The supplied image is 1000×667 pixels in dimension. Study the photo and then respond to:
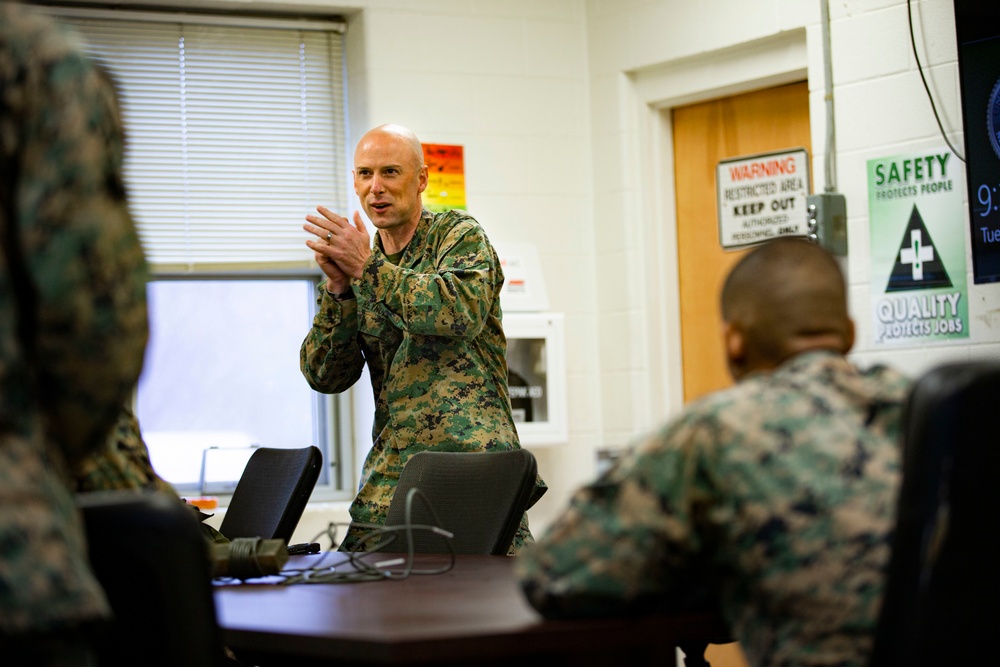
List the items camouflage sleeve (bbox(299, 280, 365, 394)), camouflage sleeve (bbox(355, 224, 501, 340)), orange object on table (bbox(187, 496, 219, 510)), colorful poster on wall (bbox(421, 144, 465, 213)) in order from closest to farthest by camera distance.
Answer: camouflage sleeve (bbox(355, 224, 501, 340)), camouflage sleeve (bbox(299, 280, 365, 394)), orange object on table (bbox(187, 496, 219, 510)), colorful poster on wall (bbox(421, 144, 465, 213))

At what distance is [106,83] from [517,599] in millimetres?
823

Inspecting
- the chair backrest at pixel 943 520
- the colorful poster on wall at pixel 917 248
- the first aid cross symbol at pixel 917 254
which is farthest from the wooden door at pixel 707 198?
the chair backrest at pixel 943 520

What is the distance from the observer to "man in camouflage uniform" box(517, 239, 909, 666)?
1.33 m

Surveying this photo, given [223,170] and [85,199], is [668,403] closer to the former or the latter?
[223,170]

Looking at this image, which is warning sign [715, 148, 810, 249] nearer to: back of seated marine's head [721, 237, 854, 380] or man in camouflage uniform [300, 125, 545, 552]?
man in camouflage uniform [300, 125, 545, 552]

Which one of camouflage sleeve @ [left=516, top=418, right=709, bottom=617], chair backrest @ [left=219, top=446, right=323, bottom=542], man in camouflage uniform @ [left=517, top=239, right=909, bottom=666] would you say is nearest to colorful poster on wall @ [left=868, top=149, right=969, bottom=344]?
chair backrest @ [left=219, top=446, right=323, bottom=542]

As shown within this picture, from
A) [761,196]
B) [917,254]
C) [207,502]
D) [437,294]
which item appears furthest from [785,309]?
[207,502]

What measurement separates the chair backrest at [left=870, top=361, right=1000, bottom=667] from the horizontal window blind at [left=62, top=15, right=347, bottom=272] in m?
3.69

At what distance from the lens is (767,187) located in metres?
4.52

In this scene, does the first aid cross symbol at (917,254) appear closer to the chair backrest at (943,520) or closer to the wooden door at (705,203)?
the wooden door at (705,203)

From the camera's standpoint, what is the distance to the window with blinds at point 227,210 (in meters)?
4.61

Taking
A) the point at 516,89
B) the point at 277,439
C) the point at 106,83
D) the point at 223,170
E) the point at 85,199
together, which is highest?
the point at 516,89

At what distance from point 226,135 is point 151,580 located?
11.9 ft

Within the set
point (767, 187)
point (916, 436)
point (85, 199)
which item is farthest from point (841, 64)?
point (85, 199)
